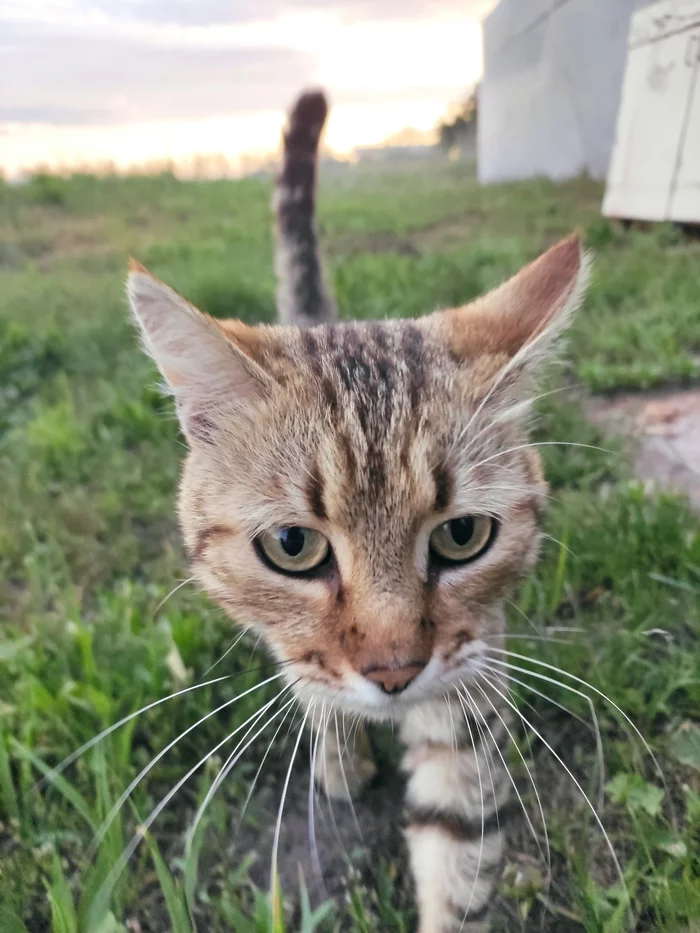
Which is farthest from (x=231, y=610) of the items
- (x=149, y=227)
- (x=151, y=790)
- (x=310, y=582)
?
(x=149, y=227)

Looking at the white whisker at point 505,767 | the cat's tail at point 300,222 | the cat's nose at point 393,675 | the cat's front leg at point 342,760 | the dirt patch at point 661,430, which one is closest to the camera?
the cat's nose at point 393,675

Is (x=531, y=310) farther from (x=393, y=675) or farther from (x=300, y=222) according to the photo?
(x=300, y=222)

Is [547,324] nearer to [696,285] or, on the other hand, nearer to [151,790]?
[151,790]

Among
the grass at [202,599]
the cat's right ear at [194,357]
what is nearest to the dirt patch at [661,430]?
the grass at [202,599]

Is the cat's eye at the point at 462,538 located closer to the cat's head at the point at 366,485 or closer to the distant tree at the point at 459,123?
the cat's head at the point at 366,485

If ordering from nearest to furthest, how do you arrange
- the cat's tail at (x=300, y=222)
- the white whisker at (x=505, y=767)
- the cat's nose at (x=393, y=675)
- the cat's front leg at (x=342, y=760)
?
the cat's nose at (x=393, y=675) < the white whisker at (x=505, y=767) < the cat's front leg at (x=342, y=760) < the cat's tail at (x=300, y=222)

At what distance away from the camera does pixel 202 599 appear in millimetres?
1032

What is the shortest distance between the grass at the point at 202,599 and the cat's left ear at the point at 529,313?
0.33 meters

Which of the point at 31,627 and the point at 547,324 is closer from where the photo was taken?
the point at 547,324

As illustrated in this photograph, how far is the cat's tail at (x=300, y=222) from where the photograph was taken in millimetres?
1091

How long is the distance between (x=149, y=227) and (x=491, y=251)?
1.08 metres

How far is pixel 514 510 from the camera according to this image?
2.19 feet

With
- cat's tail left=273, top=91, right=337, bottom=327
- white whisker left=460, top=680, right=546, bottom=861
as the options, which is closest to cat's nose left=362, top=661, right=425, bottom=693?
white whisker left=460, top=680, right=546, bottom=861

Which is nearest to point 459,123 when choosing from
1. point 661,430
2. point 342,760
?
point 661,430
